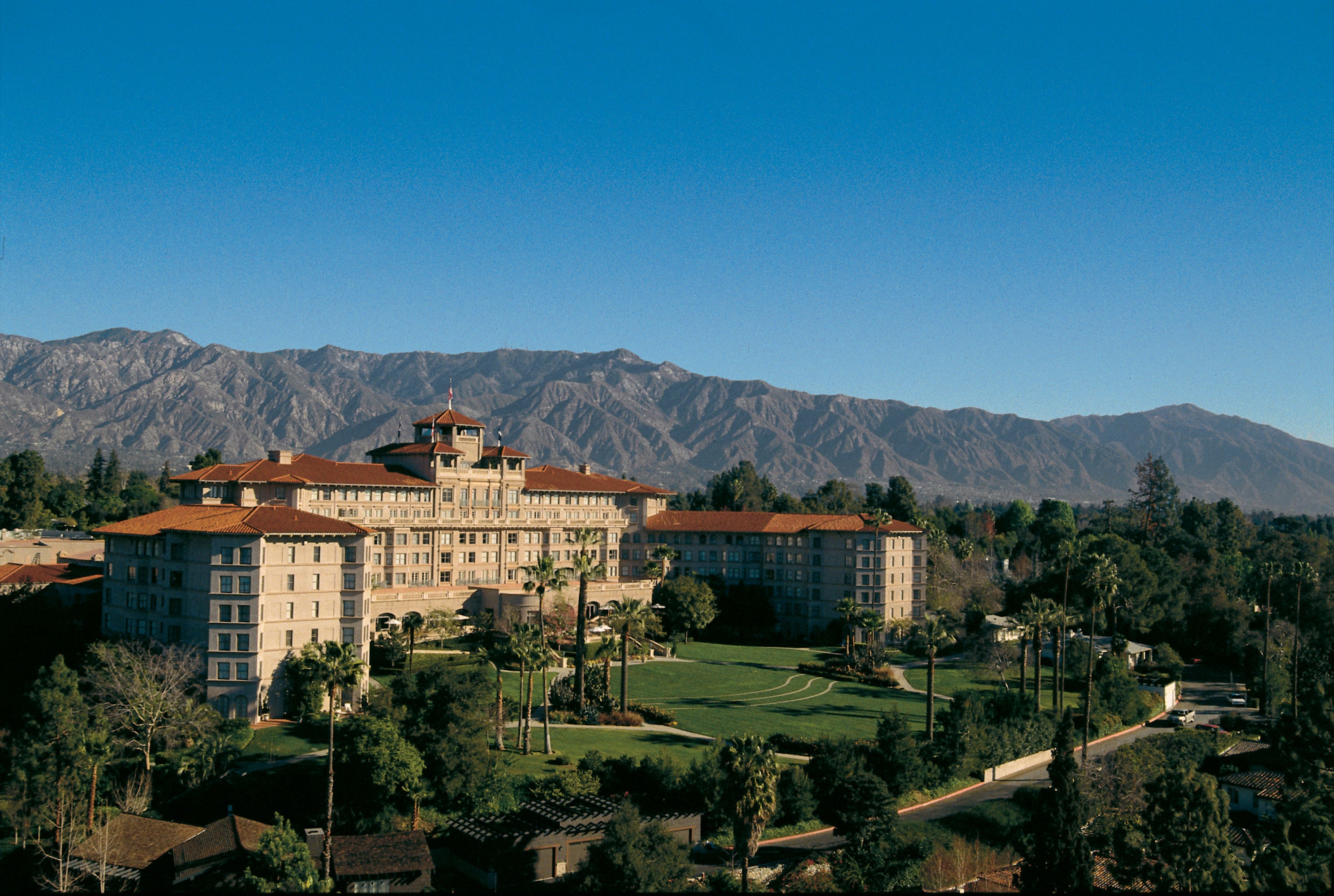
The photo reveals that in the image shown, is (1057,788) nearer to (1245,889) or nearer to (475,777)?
(1245,889)

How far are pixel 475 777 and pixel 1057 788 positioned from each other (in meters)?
32.5

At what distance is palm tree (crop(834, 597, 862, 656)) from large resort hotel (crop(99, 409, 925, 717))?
32.2ft

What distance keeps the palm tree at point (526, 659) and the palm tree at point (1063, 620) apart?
1608 inches

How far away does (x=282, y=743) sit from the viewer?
224 ft

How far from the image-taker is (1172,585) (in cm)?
12506

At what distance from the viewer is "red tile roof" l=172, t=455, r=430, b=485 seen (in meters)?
100

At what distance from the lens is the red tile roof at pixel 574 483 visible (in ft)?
430

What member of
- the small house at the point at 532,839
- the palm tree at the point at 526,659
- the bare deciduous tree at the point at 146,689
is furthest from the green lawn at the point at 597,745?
the bare deciduous tree at the point at 146,689

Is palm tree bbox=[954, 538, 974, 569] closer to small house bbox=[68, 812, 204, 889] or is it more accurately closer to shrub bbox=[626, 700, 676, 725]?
shrub bbox=[626, 700, 676, 725]

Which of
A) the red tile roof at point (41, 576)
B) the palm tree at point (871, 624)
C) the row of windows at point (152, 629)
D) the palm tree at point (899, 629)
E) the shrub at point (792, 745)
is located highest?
the red tile roof at point (41, 576)

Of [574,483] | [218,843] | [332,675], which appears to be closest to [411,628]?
[332,675]

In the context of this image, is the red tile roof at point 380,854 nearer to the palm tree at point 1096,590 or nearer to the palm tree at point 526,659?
the palm tree at point 526,659

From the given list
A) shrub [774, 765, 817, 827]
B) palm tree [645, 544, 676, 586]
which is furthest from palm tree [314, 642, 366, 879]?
palm tree [645, 544, 676, 586]

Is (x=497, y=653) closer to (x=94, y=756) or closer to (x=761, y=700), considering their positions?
(x=761, y=700)
